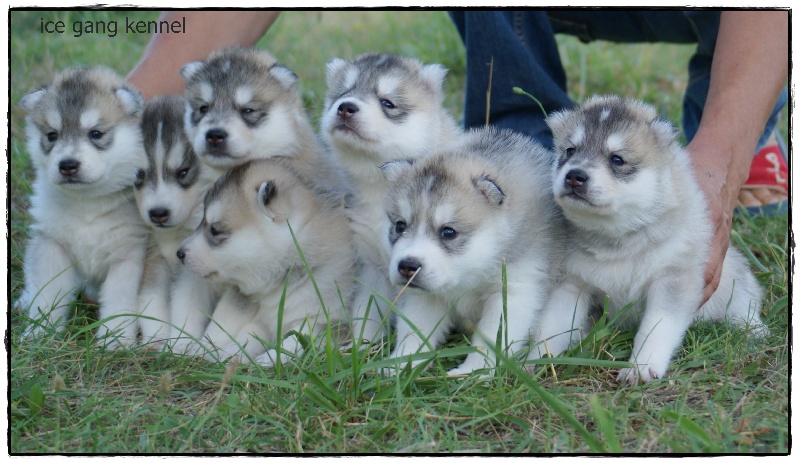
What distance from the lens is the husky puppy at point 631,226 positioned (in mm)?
3703

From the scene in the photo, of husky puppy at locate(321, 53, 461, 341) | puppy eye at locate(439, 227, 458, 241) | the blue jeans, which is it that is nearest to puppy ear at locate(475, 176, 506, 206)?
puppy eye at locate(439, 227, 458, 241)

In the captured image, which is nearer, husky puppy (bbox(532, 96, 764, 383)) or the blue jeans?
husky puppy (bbox(532, 96, 764, 383))

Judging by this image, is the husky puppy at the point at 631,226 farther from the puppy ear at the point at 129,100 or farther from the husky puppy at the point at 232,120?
the puppy ear at the point at 129,100

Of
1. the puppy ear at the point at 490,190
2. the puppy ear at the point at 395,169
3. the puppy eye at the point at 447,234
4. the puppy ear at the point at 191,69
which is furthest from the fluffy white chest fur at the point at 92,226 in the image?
the puppy ear at the point at 490,190

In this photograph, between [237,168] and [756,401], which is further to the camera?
[237,168]

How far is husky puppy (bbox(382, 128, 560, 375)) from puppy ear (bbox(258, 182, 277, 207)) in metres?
0.57

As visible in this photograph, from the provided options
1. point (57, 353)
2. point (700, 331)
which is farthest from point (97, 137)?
point (700, 331)

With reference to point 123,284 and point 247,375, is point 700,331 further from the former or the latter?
point 123,284

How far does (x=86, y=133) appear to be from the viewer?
4.39 meters

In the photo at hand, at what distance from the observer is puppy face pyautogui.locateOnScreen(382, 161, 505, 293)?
11.8 feet

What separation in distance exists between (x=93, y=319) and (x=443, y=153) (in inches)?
80.7

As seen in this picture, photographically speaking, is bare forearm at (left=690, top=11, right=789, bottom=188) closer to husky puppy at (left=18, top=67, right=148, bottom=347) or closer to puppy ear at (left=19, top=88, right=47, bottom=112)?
husky puppy at (left=18, top=67, right=148, bottom=347)

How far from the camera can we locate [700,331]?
421cm

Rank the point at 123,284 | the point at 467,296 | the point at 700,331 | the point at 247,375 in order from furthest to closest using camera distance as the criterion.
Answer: the point at 123,284 < the point at 700,331 < the point at 467,296 < the point at 247,375
